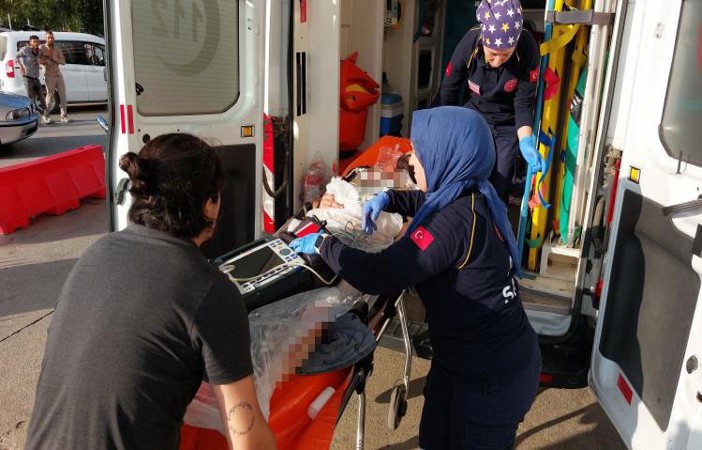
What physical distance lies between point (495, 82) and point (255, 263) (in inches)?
75.3

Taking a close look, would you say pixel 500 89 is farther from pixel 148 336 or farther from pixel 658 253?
pixel 148 336

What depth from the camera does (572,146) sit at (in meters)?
2.99

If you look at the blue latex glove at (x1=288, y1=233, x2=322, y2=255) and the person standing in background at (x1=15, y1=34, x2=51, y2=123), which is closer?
the blue latex glove at (x1=288, y1=233, x2=322, y2=255)

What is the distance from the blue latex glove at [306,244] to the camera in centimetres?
203

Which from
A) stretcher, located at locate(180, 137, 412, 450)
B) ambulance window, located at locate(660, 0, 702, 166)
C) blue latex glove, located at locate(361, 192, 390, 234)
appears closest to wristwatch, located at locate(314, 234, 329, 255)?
stretcher, located at locate(180, 137, 412, 450)

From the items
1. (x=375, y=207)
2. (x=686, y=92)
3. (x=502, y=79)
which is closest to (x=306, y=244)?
(x=375, y=207)

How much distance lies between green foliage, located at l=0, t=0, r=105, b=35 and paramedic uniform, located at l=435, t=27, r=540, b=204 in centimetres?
2508

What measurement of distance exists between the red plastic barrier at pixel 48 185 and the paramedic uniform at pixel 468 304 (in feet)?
14.9

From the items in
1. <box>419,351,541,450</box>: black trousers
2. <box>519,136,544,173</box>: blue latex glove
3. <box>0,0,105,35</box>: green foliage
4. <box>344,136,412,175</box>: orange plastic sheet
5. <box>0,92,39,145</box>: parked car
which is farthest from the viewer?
<box>0,0,105,35</box>: green foliage

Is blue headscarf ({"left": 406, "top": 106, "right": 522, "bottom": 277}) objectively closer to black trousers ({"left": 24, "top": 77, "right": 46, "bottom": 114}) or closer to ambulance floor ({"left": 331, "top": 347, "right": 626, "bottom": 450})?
ambulance floor ({"left": 331, "top": 347, "right": 626, "bottom": 450})

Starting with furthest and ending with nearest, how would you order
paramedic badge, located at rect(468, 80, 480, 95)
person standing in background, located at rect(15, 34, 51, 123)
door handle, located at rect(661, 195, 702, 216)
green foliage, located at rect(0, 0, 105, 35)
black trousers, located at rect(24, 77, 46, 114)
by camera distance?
green foliage, located at rect(0, 0, 105, 35) → black trousers, located at rect(24, 77, 46, 114) → person standing in background, located at rect(15, 34, 51, 123) → paramedic badge, located at rect(468, 80, 480, 95) → door handle, located at rect(661, 195, 702, 216)

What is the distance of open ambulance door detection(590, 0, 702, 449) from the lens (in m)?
1.62

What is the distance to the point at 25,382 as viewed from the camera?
3.09m

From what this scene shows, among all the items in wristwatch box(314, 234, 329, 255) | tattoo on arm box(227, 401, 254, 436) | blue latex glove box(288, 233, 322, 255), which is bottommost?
tattoo on arm box(227, 401, 254, 436)
